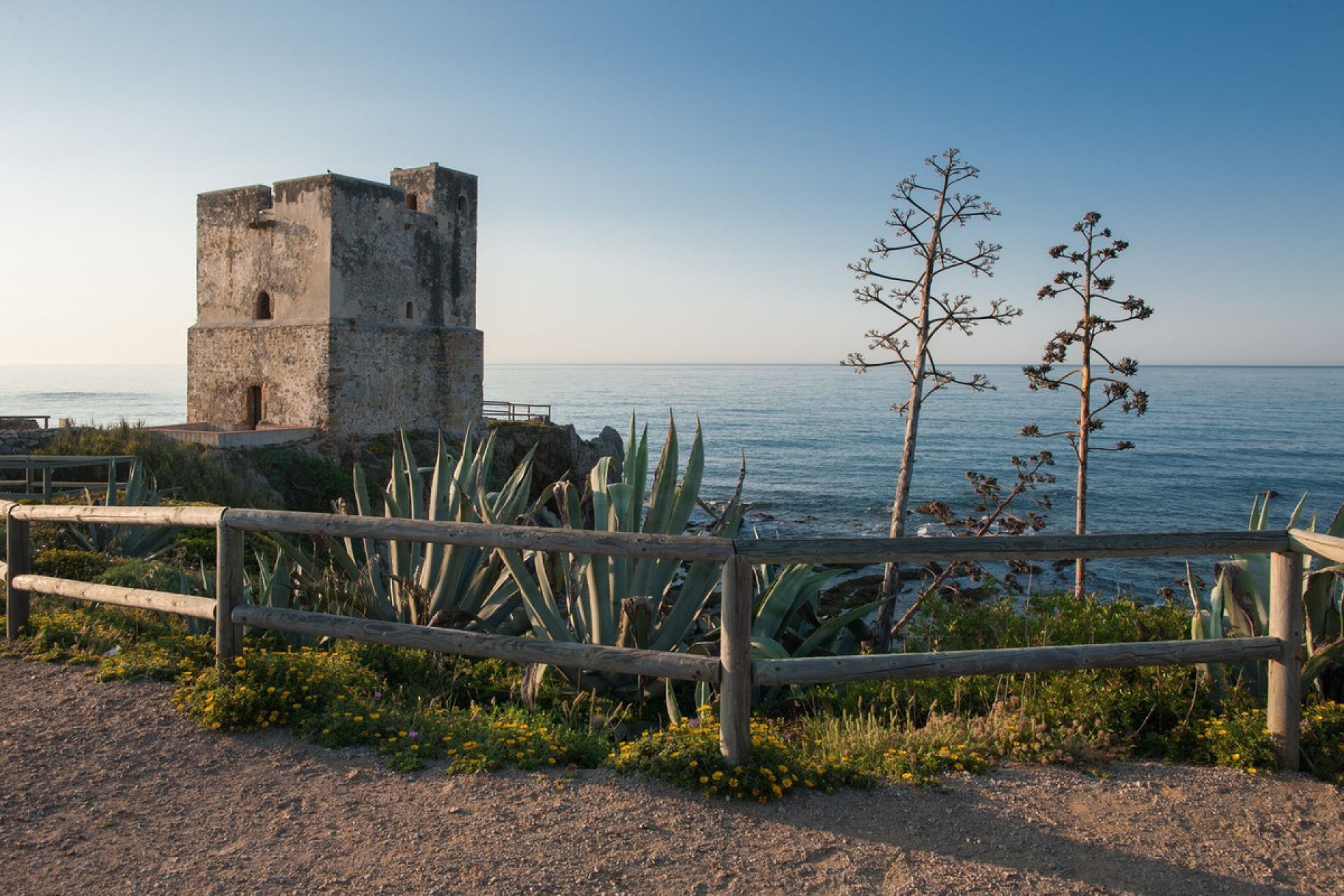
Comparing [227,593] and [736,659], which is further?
[227,593]

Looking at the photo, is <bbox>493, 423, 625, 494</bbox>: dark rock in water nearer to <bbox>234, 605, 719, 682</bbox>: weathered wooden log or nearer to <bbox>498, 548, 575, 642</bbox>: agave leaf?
<bbox>498, 548, 575, 642</bbox>: agave leaf

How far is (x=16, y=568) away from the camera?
A: 5.12 m

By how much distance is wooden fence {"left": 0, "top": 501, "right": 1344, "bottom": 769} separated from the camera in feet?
11.0

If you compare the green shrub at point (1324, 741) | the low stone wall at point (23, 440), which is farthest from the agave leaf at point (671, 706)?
the low stone wall at point (23, 440)

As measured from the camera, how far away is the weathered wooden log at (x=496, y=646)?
3457mm

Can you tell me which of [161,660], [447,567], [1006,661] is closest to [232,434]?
[447,567]

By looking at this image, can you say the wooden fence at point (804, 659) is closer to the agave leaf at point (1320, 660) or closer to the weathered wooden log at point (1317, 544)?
the weathered wooden log at point (1317, 544)

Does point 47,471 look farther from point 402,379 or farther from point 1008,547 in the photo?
point 402,379

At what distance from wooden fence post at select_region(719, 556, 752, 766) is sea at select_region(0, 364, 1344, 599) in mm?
851

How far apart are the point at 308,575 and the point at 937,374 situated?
684 cm

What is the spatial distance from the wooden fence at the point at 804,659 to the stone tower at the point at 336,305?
19.8 meters

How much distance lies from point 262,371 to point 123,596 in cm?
2043

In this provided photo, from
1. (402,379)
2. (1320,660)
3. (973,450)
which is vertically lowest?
(973,450)

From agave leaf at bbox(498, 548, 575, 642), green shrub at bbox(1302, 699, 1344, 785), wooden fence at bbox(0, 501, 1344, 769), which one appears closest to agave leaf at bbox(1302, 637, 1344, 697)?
green shrub at bbox(1302, 699, 1344, 785)
